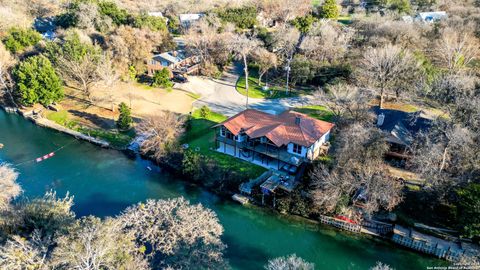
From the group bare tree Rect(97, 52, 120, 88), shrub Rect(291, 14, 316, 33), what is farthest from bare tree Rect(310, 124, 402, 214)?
shrub Rect(291, 14, 316, 33)

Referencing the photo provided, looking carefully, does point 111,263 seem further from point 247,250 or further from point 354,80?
point 354,80

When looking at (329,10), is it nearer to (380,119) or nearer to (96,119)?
(380,119)

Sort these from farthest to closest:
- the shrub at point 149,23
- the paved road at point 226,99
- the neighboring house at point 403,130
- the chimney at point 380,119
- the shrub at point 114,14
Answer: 1. the shrub at point 114,14
2. the shrub at point 149,23
3. the paved road at point 226,99
4. the chimney at point 380,119
5. the neighboring house at point 403,130

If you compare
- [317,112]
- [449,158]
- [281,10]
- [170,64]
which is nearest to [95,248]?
[449,158]

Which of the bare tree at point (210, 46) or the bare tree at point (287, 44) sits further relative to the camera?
the bare tree at point (210, 46)

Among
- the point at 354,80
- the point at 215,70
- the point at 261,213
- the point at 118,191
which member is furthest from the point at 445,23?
the point at 118,191

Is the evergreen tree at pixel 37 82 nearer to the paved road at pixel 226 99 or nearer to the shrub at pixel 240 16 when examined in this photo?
the paved road at pixel 226 99

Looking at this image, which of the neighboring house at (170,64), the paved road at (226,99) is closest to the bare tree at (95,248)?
the paved road at (226,99)

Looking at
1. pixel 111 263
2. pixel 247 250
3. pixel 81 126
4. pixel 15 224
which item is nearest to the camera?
pixel 111 263
